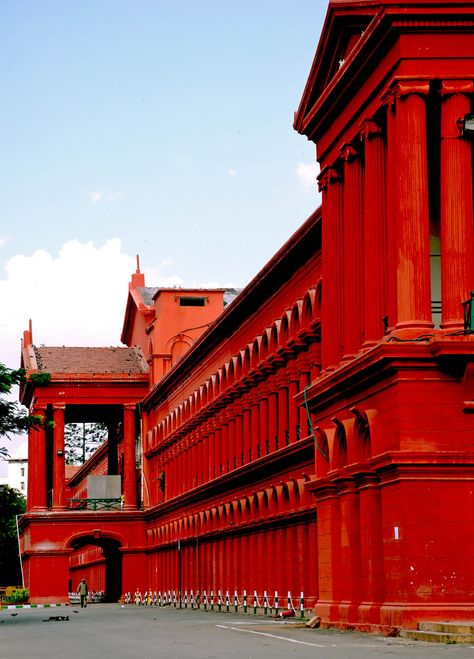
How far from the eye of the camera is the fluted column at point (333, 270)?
36.6 meters

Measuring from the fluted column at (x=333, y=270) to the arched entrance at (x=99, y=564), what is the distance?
52.2 meters

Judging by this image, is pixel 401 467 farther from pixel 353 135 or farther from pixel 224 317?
pixel 224 317

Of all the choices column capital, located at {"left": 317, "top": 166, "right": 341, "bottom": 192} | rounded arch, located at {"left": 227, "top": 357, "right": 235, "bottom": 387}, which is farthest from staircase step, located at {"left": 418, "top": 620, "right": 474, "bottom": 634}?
rounded arch, located at {"left": 227, "top": 357, "right": 235, "bottom": 387}

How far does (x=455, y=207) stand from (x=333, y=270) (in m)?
6.81

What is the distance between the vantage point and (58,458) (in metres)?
89.1

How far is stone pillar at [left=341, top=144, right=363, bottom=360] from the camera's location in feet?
115

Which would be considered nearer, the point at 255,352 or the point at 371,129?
the point at 371,129

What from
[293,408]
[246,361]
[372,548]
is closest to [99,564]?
[246,361]

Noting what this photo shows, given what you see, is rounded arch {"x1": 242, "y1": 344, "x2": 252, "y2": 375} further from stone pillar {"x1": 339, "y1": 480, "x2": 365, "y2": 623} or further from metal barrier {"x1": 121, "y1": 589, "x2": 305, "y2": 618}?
stone pillar {"x1": 339, "y1": 480, "x2": 365, "y2": 623}

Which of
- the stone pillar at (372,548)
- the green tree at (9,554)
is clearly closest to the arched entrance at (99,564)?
the green tree at (9,554)

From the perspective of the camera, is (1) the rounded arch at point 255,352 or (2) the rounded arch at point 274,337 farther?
(1) the rounded arch at point 255,352

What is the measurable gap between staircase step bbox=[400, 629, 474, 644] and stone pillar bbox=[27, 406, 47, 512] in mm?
60375

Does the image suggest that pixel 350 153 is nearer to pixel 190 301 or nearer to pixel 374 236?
pixel 374 236

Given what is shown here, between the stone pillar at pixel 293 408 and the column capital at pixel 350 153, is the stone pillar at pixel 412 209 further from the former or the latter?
the stone pillar at pixel 293 408
